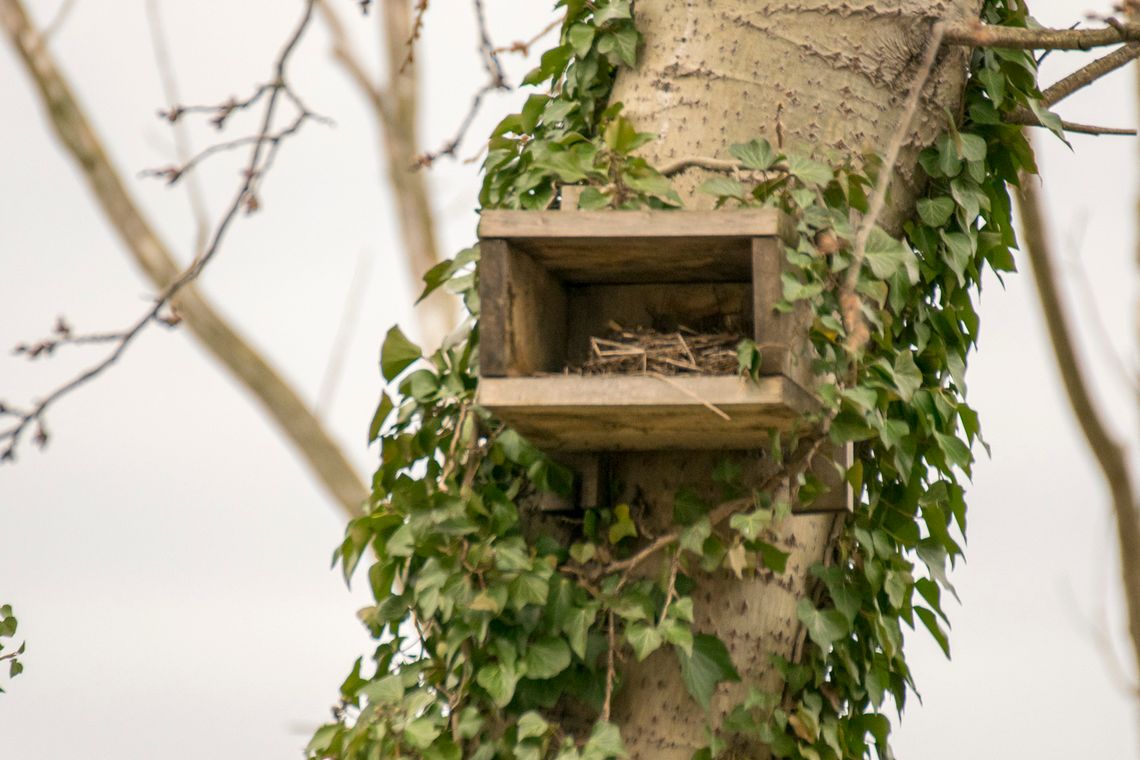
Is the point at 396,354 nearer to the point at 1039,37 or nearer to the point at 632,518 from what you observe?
the point at 632,518

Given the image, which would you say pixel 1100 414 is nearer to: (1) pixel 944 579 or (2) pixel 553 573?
(1) pixel 944 579

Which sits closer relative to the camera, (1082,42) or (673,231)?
(673,231)

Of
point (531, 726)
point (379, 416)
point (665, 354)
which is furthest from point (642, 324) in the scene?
point (531, 726)

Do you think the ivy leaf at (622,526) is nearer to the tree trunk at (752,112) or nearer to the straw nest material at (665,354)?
the tree trunk at (752,112)

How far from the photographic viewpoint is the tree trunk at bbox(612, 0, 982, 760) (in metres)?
1.55

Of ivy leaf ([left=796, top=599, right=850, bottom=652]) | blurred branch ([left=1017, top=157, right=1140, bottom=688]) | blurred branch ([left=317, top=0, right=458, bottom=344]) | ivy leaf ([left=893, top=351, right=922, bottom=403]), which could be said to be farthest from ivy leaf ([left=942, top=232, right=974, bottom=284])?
blurred branch ([left=317, top=0, right=458, bottom=344])

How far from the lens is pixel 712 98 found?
1.62 m

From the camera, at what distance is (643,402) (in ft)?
4.28

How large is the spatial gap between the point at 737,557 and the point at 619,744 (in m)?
0.25

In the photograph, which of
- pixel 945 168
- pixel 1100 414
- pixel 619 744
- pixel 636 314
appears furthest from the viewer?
pixel 1100 414

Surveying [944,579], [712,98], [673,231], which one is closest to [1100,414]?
[944,579]

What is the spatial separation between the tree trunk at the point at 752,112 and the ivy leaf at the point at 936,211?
0.03 metres

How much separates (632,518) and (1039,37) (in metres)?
0.72

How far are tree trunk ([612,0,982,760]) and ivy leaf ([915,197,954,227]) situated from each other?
0.11ft
